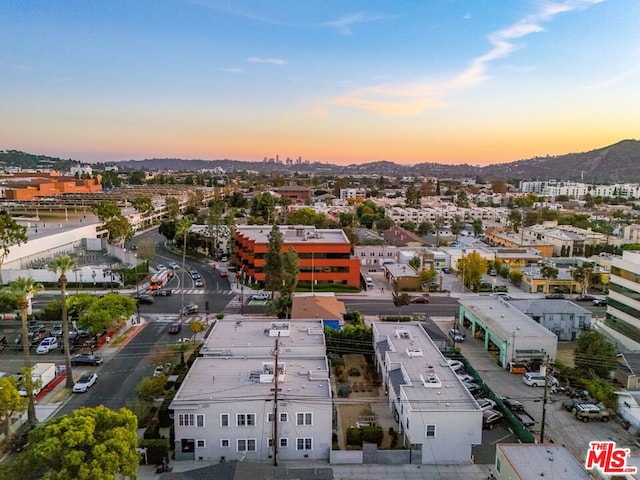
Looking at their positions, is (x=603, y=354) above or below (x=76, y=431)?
below

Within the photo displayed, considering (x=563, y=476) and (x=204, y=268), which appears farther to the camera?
(x=204, y=268)

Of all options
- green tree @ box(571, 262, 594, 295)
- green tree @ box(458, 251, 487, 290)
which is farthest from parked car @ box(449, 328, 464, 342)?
green tree @ box(571, 262, 594, 295)

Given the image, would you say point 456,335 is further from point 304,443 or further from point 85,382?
point 85,382

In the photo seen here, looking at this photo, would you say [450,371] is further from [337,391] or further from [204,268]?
[204,268]

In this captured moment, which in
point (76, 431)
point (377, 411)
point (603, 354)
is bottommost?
point (377, 411)

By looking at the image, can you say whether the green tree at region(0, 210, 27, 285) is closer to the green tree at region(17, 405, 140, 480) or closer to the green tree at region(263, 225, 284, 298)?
the green tree at region(263, 225, 284, 298)

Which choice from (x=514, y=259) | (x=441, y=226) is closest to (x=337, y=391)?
(x=514, y=259)

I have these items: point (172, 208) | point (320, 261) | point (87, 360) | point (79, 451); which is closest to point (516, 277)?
point (320, 261)
